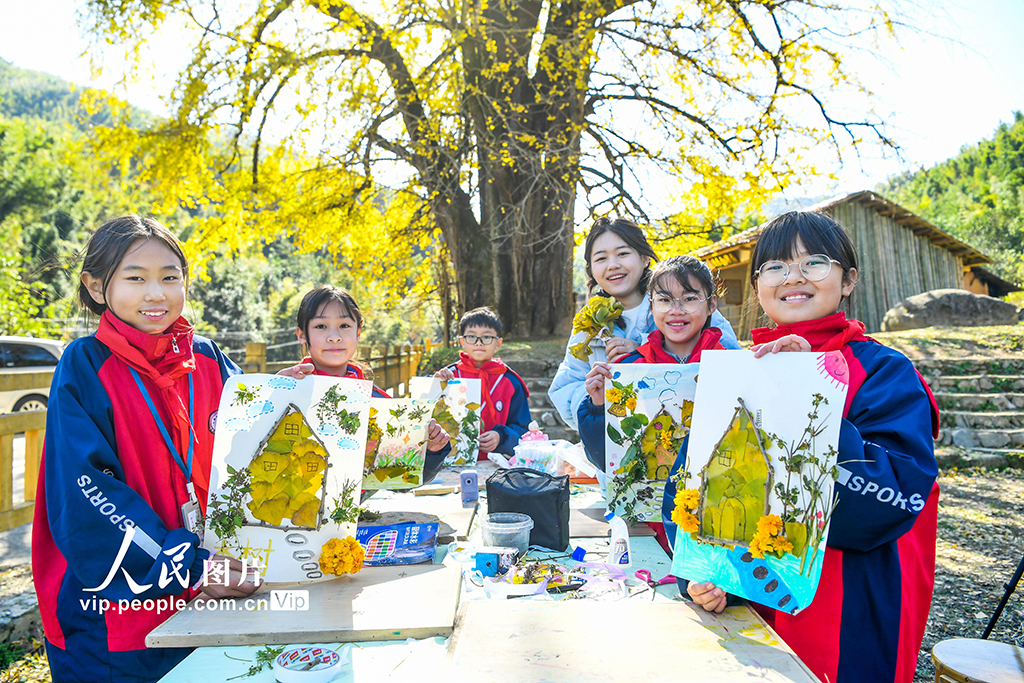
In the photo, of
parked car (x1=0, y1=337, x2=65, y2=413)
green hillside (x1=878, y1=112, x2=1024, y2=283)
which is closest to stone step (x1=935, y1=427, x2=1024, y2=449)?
parked car (x1=0, y1=337, x2=65, y2=413)

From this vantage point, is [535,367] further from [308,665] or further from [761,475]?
[308,665]

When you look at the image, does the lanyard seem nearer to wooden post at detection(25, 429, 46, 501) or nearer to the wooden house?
wooden post at detection(25, 429, 46, 501)

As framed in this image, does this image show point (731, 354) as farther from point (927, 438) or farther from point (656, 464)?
point (656, 464)

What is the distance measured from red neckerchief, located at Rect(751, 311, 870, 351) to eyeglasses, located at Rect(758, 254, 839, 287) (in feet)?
0.38

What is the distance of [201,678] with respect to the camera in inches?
50.0

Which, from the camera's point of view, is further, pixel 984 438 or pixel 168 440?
pixel 984 438

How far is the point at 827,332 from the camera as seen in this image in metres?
1.57

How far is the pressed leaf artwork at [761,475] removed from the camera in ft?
4.30

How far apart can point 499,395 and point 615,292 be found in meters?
1.36

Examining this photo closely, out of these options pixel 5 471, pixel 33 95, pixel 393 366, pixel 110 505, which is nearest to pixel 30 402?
pixel 393 366

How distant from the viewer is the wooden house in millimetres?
15586

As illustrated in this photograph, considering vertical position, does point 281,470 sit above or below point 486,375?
below

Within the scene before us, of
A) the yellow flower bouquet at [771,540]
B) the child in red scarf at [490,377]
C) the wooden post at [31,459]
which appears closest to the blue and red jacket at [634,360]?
the yellow flower bouquet at [771,540]

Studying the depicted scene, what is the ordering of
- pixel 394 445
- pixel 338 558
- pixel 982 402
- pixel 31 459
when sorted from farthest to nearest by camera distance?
pixel 982 402
pixel 31 459
pixel 394 445
pixel 338 558
